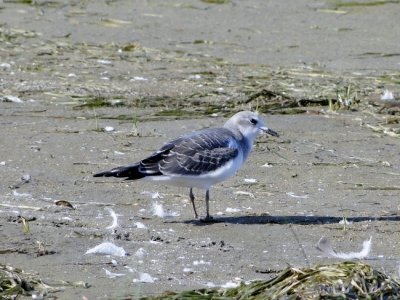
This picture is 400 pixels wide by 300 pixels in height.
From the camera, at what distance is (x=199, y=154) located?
319 inches

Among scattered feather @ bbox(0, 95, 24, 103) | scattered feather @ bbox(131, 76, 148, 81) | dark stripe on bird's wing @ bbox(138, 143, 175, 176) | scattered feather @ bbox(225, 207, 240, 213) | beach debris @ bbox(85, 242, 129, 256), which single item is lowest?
scattered feather @ bbox(131, 76, 148, 81)

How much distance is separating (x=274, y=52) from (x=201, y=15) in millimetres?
1720

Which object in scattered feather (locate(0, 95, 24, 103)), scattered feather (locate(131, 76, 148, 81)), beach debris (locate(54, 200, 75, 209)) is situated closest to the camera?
beach debris (locate(54, 200, 75, 209))

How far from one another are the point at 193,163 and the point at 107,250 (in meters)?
1.27

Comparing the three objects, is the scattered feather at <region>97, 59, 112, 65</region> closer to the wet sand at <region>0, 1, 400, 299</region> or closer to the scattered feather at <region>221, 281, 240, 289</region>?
the wet sand at <region>0, 1, 400, 299</region>

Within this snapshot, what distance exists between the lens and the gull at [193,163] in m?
7.93

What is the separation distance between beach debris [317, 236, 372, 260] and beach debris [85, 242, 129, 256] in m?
1.20

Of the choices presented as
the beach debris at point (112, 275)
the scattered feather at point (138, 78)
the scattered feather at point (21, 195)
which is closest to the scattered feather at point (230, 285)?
the beach debris at point (112, 275)

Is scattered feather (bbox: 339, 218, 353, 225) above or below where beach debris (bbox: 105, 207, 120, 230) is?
above

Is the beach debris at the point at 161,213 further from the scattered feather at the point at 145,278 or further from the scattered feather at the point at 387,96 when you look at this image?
the scattered feather at the point at 387,96

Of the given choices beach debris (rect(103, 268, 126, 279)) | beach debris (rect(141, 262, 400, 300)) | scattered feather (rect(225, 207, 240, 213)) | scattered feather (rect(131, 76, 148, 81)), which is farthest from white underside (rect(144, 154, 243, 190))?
scattered feather (rect(131, 76, 148, 81))

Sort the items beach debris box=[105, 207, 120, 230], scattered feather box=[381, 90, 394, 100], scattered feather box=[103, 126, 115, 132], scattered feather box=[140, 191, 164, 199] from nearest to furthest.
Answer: beach debris box=[105, 207, 120, 230], scattered feather box=[140, 191, 164, 199], scattered feather box=[103, 126, 115, 132], scattered feather box=[381, 90, 394, 100]

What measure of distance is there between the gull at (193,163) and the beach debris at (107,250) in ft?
2.95

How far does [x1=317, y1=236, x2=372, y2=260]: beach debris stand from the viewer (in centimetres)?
704
